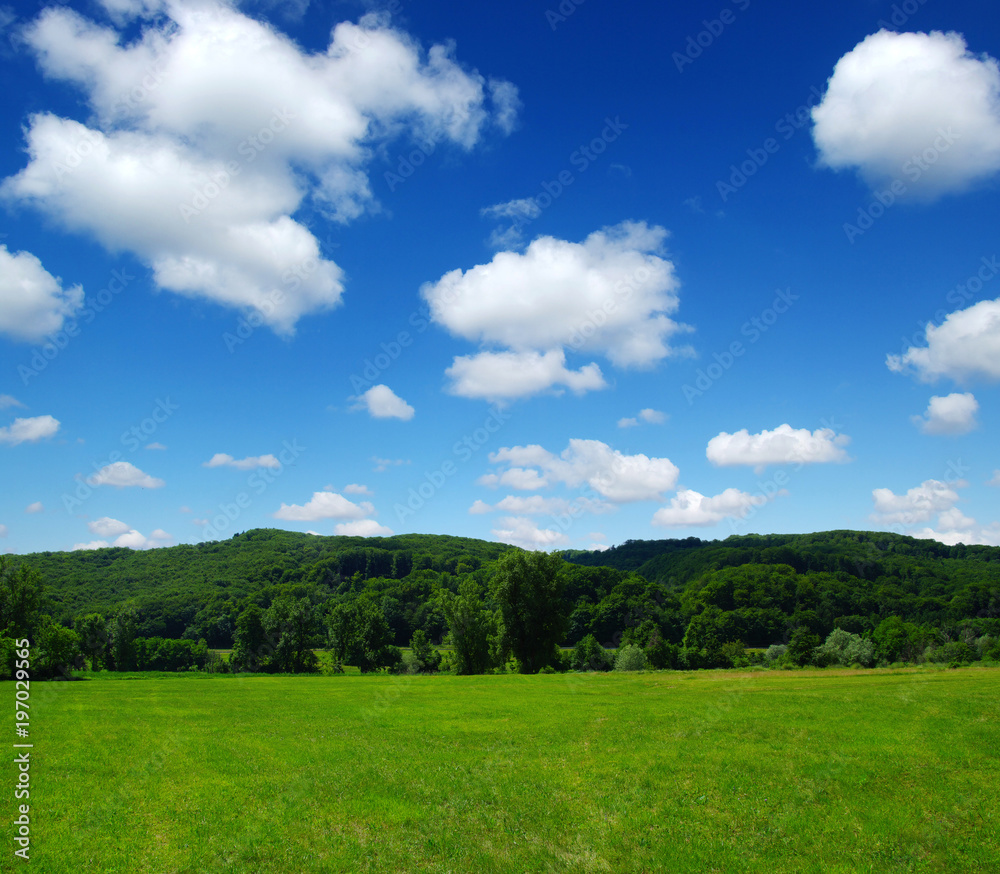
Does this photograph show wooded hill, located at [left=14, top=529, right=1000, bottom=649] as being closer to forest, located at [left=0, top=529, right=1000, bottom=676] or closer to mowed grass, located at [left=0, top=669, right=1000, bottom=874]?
forest, located at [left=0, top=529, right=1000, bottom=676]

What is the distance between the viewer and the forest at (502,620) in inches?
Answer: 2945

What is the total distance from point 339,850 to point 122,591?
665 ft

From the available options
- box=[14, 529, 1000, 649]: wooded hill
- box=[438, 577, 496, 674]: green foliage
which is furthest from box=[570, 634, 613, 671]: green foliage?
box=[14, 529, 1000, 649]: wooded hill

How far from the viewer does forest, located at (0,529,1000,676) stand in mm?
74812

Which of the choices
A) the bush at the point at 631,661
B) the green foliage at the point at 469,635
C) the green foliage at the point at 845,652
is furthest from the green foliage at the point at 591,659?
the green foliage at the point at 845,652

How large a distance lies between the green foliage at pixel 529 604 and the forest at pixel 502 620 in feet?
0.60

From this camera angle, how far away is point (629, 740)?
76.7 ft

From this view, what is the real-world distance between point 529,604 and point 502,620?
4133mm

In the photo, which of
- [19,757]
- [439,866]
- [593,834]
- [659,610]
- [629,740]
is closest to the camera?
[439,866]

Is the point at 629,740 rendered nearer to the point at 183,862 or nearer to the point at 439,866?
the point at 439,866

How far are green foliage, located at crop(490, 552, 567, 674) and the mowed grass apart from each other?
4215 centimetres

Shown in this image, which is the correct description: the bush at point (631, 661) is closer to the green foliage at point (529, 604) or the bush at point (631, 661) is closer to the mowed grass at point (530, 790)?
the green foliage at point (529, 604)

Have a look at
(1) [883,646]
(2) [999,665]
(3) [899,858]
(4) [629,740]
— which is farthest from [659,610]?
(3) [899,858]

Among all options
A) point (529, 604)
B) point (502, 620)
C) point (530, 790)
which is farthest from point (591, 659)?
point (530, 790)
